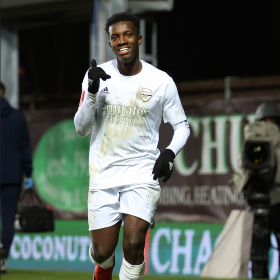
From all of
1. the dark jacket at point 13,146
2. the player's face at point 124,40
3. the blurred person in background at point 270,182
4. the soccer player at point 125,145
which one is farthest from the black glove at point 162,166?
the dark jacket at point 13,146

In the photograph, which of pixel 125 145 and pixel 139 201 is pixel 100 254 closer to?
pixel 139 201

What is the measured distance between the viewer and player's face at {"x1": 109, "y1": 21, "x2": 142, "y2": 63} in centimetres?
489

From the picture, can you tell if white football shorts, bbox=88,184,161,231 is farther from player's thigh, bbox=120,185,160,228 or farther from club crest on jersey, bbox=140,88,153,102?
club crest on jersey, bbox=140,88,153,102

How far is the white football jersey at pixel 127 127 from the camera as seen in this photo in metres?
4.85

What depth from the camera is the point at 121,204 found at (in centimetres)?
483

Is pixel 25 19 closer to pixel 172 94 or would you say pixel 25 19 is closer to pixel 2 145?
pixel 2 145

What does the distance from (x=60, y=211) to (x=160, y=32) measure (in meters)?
6.31

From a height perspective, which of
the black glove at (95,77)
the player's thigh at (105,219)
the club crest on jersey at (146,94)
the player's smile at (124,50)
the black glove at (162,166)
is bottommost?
the player's thigh at (105,219)

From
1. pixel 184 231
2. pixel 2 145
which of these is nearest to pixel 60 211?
pixel 184 231

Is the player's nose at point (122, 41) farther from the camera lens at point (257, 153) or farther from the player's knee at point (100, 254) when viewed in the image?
the camera lens at point (257, 153)

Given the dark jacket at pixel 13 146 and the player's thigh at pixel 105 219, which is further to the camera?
the dark jacket at pixel 13 146

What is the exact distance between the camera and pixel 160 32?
18.0m

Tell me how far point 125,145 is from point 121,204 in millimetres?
396

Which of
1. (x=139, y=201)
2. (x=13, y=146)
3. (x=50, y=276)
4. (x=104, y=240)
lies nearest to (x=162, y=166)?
(x=139, y=201)
